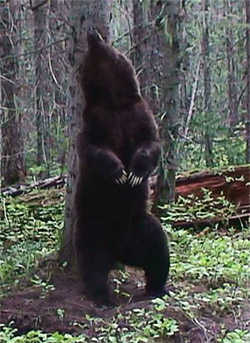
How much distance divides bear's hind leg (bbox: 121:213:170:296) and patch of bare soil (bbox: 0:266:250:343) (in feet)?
0.58

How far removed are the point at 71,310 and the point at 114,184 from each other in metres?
1.05

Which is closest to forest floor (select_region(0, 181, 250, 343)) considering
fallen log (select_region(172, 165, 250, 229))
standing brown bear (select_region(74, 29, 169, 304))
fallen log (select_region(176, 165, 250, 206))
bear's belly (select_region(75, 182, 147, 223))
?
standing brown bear (select_region(74, 29, 169, 304))

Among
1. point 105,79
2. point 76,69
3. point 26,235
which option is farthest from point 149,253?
point 26,235

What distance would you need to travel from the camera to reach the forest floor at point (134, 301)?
4.37 m

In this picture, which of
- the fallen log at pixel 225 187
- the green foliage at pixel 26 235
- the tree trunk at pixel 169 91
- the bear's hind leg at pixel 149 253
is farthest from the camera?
the fallen log at pixel 225 187

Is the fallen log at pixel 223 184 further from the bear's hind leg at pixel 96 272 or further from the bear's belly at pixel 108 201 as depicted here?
the bear's hind leg at pixel 96 272

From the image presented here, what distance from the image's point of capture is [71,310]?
492 centimetres

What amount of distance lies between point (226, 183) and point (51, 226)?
2.60 m

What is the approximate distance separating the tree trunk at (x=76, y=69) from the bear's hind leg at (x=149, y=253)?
26.7 inches

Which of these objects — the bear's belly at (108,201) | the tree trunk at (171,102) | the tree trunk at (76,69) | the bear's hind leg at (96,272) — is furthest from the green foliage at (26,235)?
the tree trunk at (171,102)

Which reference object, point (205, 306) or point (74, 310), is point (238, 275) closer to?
point (205, 306)

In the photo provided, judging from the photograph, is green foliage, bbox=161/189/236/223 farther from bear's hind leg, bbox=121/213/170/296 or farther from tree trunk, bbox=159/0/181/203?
bear's hind leg, bbox=121/213/170/296

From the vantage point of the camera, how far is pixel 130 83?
5.38 m

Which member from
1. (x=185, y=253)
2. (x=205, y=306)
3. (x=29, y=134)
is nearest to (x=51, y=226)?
(x=185, y=253)
